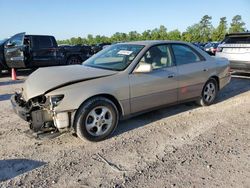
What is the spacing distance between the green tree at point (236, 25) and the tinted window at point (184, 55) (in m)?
53.9

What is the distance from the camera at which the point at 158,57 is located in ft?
18.3

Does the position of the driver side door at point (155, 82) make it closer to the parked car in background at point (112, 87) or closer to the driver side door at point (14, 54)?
the parked car in background at point (112, 87)

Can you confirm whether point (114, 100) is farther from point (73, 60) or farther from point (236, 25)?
point (236, 25)

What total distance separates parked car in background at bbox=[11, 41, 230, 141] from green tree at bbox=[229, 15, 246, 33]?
179 feet

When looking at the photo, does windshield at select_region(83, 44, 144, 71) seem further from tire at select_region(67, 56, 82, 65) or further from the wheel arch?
tire at select_region(67, 56, 82, 65)

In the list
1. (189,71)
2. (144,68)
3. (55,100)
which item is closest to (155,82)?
(144,68)

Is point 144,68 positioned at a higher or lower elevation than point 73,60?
higher

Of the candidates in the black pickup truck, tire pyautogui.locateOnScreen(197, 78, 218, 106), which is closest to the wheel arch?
tire pyautogui.locateOnScreen(197, 78, 218, 106)

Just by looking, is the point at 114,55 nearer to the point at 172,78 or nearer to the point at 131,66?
the point at 131,66

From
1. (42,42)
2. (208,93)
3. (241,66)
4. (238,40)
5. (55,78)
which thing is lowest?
(208,93)

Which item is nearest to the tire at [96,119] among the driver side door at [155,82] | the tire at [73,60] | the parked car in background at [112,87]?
the parked car in background at [112,87]

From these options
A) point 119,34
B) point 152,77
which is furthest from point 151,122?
point 119,34

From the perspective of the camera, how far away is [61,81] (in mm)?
4465

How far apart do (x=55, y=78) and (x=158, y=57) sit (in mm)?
2032
